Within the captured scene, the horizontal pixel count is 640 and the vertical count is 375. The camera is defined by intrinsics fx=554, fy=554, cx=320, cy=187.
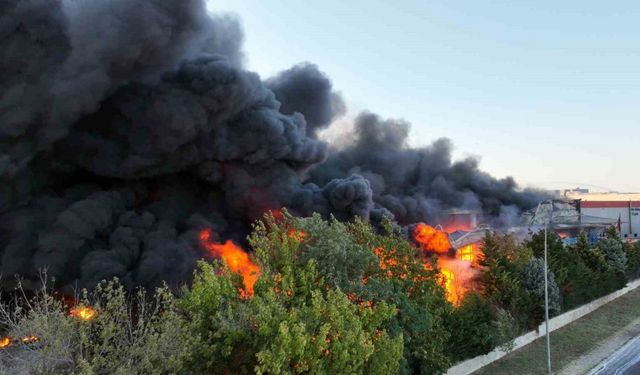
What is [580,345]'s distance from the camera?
25.9 metres

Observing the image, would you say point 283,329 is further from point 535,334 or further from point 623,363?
point 535,334

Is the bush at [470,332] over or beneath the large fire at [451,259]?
beneath

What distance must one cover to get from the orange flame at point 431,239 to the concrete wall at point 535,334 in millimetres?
7882

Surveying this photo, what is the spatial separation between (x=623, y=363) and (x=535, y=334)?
4418mm

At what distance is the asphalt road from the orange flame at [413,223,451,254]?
458 inches

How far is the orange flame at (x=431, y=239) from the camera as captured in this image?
113 ft

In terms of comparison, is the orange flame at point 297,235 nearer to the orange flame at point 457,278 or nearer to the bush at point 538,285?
the orange flame at point 457,278

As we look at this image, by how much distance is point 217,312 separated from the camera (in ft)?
36.7

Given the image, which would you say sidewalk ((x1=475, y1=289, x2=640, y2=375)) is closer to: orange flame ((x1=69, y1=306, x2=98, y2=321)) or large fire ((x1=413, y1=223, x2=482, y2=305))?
large fire ((x1=413, y1=223, x2=482, y2=305))

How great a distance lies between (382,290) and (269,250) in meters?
3.30

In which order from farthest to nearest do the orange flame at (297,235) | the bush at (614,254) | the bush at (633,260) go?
the bush at (633,260) → the bush at (614,254) → the orange flame at (297,235)

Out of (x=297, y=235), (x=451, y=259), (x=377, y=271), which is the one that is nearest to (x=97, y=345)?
(x=297, y=235)

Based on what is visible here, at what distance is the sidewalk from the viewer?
22125mm

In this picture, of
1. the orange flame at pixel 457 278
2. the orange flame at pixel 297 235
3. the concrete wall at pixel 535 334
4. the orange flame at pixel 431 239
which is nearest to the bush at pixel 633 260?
the concrete wall at pixel 535 334
